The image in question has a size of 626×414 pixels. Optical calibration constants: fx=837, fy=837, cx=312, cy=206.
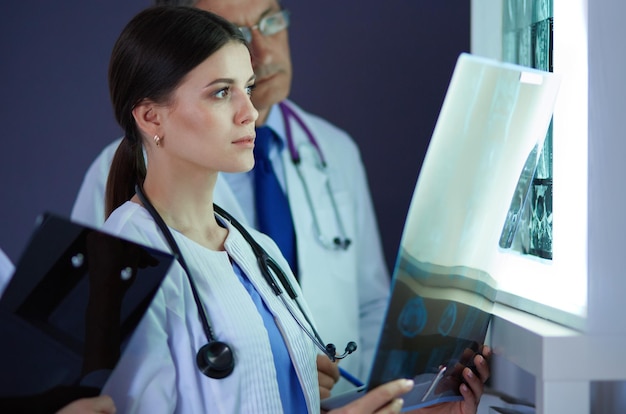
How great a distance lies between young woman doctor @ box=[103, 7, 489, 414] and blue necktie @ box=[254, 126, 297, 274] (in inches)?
27.3

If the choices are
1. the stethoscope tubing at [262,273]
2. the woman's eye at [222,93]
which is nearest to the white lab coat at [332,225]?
the stethoscope tubing at [262,273]

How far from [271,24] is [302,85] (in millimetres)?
343

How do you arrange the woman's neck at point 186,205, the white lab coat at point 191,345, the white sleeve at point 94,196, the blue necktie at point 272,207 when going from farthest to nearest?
the blue necktie at point 272,207
the white sleeve at point 94,196
the woman's neck at point 186,205
the white lab coat at point 191,345

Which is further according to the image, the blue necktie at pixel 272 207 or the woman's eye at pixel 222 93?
the blue necktie at pixel 272 207

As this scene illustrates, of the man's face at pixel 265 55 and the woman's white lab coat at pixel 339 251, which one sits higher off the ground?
the man's face at pixel 265 55

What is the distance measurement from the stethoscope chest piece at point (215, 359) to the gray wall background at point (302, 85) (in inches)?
49.0

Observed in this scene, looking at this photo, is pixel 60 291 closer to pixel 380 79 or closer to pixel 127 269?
pixel 127 269

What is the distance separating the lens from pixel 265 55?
1747mm

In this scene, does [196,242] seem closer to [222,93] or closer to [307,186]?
[222,93]

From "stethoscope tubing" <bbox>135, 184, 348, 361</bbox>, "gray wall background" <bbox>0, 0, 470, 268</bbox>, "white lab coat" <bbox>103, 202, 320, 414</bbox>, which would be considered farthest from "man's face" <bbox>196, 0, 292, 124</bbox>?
"white lab coat" <bbox>103, 202, 320, 414</bbox>

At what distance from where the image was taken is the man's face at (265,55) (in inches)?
67.9

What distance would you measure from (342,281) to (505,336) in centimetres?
86

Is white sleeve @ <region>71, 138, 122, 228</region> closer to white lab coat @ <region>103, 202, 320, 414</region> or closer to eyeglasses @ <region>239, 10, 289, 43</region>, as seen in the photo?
eyeglasses @ <region>239, 10, 289, 43</region>

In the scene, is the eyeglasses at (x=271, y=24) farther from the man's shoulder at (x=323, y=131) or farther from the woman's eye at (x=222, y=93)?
the woman's eye at (x=222, y=93)
